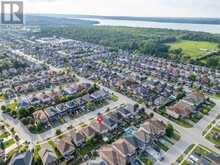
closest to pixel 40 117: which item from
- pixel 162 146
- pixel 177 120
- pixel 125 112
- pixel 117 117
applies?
pixel 117 117

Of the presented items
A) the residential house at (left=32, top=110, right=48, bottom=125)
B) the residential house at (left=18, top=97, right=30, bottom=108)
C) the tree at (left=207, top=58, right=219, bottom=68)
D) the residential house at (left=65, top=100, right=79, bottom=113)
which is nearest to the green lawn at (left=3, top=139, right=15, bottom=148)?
the residential house at (left=32, top=110, right=48, bottom=125)

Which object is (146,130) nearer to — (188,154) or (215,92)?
(188,154)

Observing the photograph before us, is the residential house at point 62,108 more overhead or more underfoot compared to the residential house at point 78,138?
more overhead

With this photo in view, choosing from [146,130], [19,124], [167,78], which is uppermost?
[167,78]

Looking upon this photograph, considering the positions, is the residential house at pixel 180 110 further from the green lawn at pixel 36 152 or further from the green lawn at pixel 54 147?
the green lawn at pixel 36 152

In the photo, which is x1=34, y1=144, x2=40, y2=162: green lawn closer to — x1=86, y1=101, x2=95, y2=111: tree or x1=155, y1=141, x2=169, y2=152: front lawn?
x1=86, y1=101, x2=95, y2=111: tree

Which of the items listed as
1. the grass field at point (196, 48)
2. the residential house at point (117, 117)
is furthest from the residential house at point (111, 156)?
the grass field at point (196, 48)

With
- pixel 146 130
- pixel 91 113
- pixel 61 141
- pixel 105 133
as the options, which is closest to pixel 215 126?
pixel 146 130
